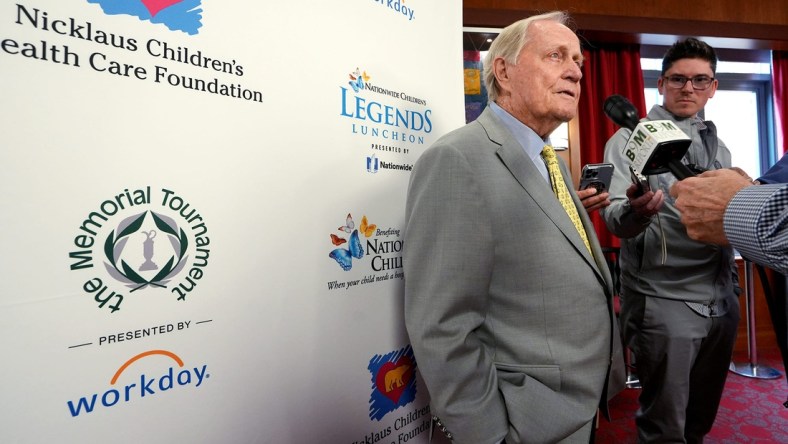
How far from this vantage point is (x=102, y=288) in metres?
0.76

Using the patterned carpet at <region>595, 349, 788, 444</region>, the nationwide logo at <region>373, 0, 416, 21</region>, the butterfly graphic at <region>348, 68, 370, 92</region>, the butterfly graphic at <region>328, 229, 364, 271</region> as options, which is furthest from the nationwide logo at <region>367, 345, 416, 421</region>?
the patterned carpet at <region>595, 349, 788, 444</region>

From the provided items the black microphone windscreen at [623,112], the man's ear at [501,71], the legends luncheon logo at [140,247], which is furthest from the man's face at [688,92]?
the legends luncheon logo at [140,247]

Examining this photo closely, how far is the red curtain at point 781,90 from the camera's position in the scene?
14.1 ft

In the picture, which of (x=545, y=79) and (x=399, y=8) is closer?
(x=545, y=79)

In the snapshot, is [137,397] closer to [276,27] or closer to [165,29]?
[165,29]

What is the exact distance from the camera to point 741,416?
2543 millimetres

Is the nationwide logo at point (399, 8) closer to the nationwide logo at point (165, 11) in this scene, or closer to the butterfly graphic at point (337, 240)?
the nationwide logo at point (165, 11)

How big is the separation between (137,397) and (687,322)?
6.14 ft

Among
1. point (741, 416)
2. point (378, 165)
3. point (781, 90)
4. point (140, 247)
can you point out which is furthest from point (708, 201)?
point (781, 90)

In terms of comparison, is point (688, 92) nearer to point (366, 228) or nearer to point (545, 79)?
point (545, 79)

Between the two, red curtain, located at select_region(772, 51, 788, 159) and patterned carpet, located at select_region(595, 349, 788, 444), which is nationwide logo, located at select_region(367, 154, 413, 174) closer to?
patterned carpet, located at select_region(595, 349, 788, 444)

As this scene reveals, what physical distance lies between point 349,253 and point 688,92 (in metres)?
1.71

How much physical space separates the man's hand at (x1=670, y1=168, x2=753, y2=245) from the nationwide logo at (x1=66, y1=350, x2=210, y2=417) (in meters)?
1.27

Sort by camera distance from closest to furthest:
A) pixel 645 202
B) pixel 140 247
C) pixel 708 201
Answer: pixel 140 247
pixel 708 201
pixel 645 202
